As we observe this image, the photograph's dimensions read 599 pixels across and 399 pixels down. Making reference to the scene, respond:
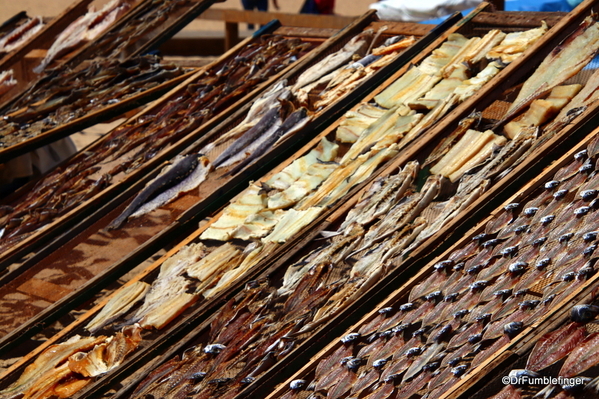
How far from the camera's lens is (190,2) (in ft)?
16.0

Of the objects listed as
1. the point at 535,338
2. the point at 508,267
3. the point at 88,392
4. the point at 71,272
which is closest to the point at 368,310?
the point at 508,267

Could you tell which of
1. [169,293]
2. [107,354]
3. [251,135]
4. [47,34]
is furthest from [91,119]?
[107,354]

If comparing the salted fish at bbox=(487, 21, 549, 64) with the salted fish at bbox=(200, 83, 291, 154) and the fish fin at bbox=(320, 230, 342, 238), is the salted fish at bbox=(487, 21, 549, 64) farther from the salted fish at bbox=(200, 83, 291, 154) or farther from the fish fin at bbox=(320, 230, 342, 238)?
the fish fin at bbox=(320, 230, 342, 238)

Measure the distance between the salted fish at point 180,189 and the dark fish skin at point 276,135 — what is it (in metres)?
0.13

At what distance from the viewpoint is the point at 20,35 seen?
5.34 meters

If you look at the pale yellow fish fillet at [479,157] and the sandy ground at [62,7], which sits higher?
the sandy ground at [62,7]

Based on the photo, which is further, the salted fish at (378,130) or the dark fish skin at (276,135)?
the dark fish skin at (276,135)

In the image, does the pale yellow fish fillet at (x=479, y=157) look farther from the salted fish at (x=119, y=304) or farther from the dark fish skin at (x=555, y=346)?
the salted fish at (x=119, y=304)

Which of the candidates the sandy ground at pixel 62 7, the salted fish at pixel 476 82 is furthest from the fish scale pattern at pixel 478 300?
the sandy ground at pixel 62 7

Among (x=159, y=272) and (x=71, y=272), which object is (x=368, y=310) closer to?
(x=159, y=272)

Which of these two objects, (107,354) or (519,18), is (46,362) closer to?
(107,354)

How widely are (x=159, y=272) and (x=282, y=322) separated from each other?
66 cm

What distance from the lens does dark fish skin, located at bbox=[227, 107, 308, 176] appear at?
3186 millimetres

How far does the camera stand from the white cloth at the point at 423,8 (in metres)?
5.53
